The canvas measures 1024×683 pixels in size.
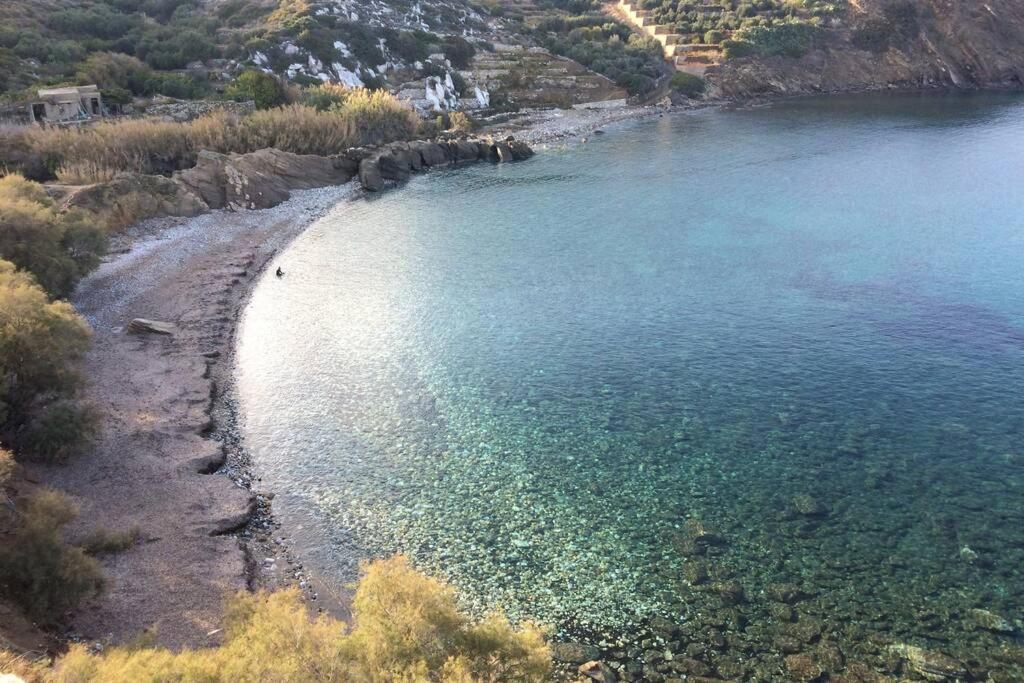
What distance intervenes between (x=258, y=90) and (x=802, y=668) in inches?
2514

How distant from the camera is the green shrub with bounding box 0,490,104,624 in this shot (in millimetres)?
12945

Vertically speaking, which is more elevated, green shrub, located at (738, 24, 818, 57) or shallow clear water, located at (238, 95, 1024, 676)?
green shrub, located at (738, 24, 818, 57)

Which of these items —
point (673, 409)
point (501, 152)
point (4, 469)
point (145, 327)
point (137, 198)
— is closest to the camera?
point (4, 469)

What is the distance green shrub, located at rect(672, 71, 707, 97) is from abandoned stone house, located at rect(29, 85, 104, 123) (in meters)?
67.4

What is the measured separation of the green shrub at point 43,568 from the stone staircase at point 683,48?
9684 cm

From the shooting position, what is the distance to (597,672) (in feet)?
43.4

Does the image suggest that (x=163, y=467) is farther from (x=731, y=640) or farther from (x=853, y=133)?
(x=853, y=133)

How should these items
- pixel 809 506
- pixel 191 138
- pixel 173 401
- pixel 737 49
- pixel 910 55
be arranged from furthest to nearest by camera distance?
pixel 910 55 → pixel 737 49 → pixel 191 138 → pixel 173 401 → pixel 809 506

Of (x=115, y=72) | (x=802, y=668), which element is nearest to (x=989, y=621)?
(x=802, y=668)

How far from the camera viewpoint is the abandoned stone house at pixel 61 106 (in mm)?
49656

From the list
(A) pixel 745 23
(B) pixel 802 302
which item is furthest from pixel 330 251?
(A) pixel 745 23

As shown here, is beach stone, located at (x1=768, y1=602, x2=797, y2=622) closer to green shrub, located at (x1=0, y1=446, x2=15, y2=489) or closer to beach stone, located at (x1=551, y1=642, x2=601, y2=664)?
beach stone, located at (x1=551, y1=642, x2=601, y2=664)

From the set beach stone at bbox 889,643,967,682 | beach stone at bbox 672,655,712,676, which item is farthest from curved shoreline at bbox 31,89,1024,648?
beach stone at bbox 889,643,967,682

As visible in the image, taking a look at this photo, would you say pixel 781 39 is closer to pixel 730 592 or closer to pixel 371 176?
pixel 371 176
